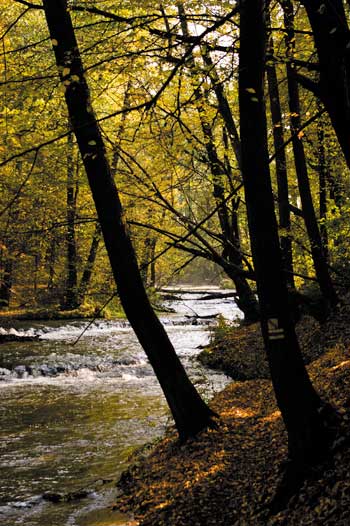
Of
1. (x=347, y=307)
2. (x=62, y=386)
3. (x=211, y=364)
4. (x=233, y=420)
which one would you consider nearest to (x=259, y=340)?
(x=211, y=364)

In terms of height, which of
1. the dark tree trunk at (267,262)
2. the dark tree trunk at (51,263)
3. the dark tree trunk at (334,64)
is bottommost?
the dark tree trunk at (267,262)

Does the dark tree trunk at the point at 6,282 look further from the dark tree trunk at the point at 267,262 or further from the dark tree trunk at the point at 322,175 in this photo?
the dark tree trunk at the point at 267,262

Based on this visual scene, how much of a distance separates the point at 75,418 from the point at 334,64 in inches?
322

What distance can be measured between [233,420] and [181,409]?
3.24 feet

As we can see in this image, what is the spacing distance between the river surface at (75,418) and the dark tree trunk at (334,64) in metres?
2.79

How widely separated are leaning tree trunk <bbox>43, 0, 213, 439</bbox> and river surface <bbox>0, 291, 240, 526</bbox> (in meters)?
1.00

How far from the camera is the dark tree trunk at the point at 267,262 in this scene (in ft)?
13.6

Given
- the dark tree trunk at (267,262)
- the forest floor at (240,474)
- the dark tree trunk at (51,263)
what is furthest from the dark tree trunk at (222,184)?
the dark tree trunk at (51,263)

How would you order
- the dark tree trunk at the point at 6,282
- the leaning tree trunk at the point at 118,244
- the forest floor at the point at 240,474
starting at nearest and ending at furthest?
Answer: the forest floor at the point at 240,474, the leaning tree trunk at the point at 118,244, the dark tree trunk at the point at 6,282

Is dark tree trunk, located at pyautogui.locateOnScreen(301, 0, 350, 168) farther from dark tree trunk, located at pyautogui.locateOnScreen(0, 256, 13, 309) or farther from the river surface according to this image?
dark tree trunk, located at pyautogui.locateOnScreen(0, 256, 13, 309)

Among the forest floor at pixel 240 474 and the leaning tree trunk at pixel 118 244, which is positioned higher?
the leaning tree trunk at pixel 118 244

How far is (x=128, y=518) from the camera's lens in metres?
5.59

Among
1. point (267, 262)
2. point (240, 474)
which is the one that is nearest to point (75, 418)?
point (240, 474)

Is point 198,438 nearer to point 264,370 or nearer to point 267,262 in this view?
point 267,262
